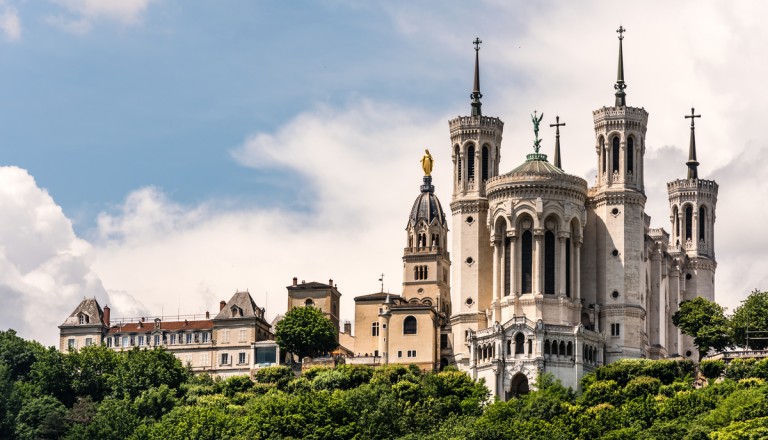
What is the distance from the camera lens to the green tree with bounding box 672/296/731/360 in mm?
151375

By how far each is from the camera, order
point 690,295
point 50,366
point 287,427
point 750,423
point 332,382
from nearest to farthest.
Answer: point 750,423 → point 287,427 → point 332,382 → point 50,366 → point 690,295

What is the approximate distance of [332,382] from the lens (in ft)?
478

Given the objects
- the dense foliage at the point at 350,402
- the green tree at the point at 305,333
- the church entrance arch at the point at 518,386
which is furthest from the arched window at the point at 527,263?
the green tree at the point at 305,333

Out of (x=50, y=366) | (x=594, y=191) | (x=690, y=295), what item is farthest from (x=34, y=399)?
(x=690, y=295)

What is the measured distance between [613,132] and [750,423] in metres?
39.5

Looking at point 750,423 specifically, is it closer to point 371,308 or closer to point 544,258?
point 544,258

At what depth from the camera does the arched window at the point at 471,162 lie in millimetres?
155625

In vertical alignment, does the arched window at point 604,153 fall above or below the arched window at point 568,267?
above

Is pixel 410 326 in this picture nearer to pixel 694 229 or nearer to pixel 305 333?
pixel 305 333

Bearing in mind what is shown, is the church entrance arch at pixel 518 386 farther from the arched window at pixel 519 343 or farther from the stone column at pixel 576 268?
the stone column at pixel 576 268

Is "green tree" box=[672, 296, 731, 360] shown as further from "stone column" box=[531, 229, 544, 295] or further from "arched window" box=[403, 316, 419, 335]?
"arched window" box=[403, 316, 419, 335]

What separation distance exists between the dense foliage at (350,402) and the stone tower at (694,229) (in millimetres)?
32753

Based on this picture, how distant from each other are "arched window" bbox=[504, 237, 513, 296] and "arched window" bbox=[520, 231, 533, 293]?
1068mm

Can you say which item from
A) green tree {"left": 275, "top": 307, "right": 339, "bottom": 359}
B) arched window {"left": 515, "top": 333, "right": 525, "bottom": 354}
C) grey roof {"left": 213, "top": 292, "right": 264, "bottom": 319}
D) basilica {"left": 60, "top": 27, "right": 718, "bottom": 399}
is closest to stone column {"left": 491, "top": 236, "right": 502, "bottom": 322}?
basilica {"left": 60, "top": 27, "right": 718, "bottom": 399}
